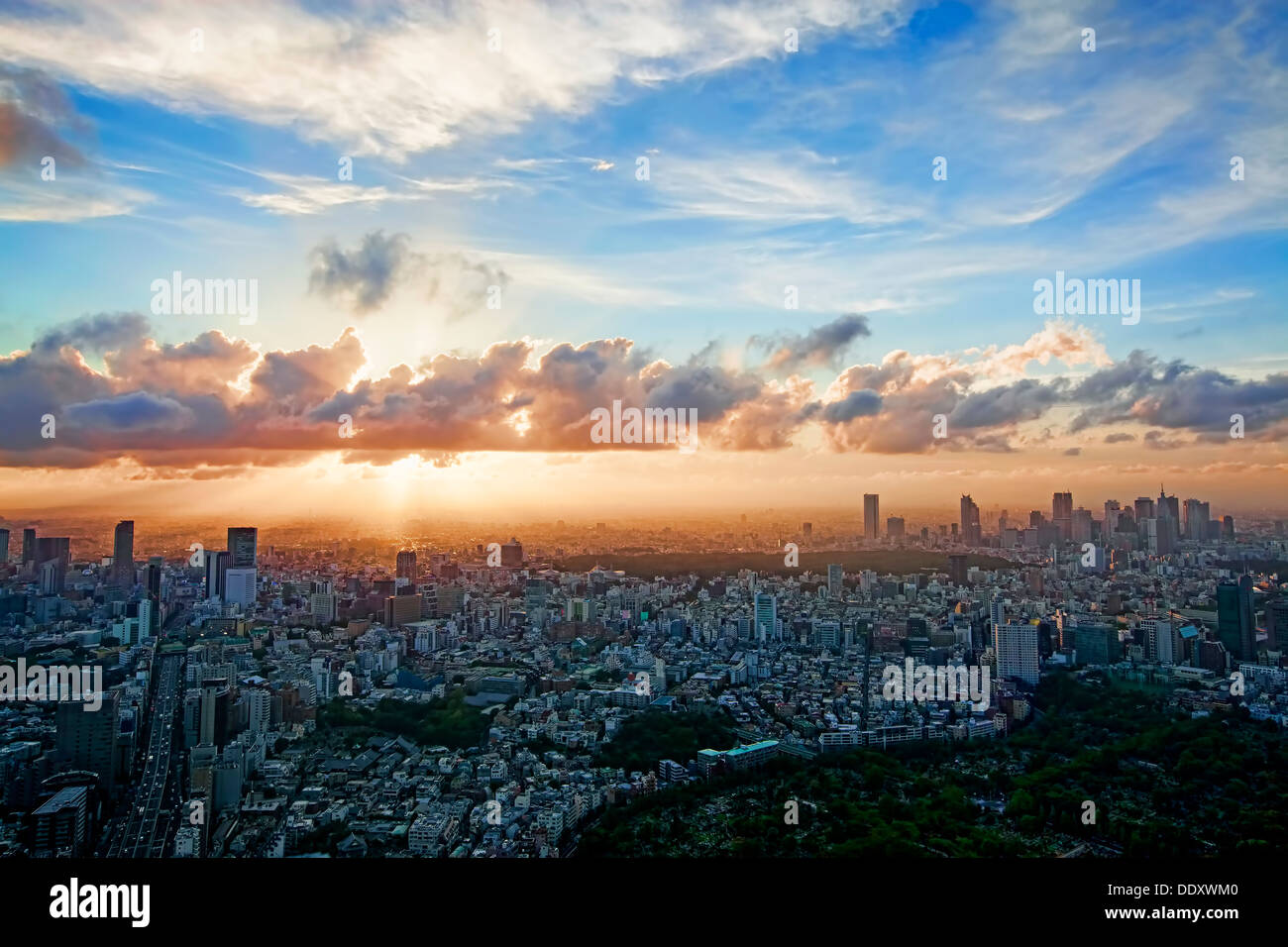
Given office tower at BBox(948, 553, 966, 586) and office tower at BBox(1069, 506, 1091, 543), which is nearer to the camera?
office tower at BBox(1069, 506, 1091, 543)

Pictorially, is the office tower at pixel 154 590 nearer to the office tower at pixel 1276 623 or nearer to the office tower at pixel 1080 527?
the office tower at pixel 1276 623

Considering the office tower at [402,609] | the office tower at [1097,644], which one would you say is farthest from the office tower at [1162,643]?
the office tower at [402,609]

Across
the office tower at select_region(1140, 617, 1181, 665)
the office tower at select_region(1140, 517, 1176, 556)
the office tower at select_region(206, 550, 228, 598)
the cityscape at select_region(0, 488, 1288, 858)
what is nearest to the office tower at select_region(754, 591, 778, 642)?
the cityscape at select_region(0, 488, 1288, 858)

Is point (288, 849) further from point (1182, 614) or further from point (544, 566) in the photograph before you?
point (1182, 614)

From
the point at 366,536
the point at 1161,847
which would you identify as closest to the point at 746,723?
the point at 1161,847

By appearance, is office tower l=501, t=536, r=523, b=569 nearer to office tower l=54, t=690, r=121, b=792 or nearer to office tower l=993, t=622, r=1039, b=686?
office tower l=54, t=690, r=121, b=792

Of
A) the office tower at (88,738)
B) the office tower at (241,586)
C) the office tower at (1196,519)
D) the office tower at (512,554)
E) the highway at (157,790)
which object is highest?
the office tower at (1196,519)

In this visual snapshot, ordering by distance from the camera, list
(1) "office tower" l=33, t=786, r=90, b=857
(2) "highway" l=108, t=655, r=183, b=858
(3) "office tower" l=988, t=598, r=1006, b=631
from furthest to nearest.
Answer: (3) "office tower" l=988, t=598, r=1006, b=631
(2) "highway" l=108, t=655, r=183, b=858
(1) "office tower" l=33, t=786, r=90, b=857
